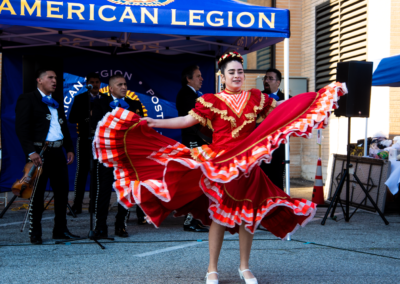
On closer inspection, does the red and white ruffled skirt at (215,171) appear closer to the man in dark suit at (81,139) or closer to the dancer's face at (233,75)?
the dancer's face at (233,75)

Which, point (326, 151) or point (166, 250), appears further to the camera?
point (326, 151)

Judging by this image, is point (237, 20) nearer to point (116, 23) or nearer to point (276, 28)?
point (276, 28)

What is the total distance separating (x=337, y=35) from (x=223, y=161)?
878 centimetres

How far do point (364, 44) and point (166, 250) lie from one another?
7377 millimetres

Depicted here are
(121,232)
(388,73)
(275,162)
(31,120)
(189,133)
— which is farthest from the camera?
(388,73)

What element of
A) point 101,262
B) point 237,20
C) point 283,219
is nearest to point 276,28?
point 237,20

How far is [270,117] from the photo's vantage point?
3684 mm

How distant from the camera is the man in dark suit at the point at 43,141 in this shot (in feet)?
17.1

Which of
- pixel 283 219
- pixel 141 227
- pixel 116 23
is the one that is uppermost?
pixel 116 23

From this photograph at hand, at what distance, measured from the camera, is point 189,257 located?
182 inches

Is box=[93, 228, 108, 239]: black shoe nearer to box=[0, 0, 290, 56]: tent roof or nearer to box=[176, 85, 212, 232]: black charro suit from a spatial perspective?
box=[176, 85, 212, 232]: black charro suit

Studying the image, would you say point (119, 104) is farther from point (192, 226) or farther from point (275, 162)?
point (275, 162)

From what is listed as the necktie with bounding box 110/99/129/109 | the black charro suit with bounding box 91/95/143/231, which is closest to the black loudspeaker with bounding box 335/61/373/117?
the necktie with bounding box 110/99/129/109

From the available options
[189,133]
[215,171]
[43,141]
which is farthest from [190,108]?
[215,171]
